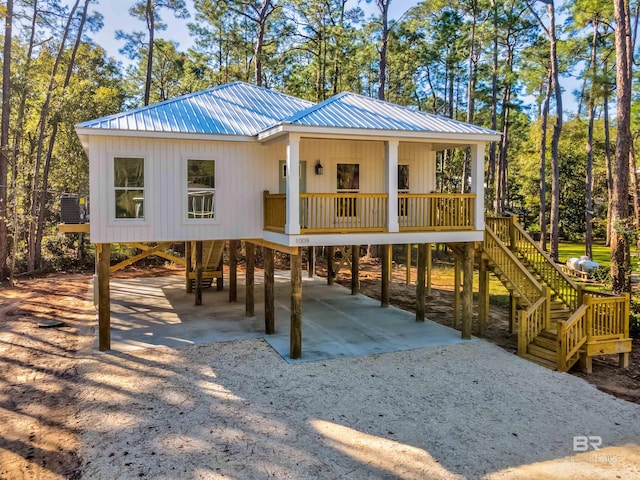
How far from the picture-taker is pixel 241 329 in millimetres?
12539

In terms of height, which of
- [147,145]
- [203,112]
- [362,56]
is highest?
[362,56]

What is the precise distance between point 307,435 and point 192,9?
28.6 meters

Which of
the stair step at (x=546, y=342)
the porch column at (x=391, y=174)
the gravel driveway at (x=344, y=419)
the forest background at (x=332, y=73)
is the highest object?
the forest background at (x=332, y=73)

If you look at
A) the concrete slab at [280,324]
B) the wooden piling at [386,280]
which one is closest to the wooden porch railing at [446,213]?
the concrete slab at [280,324]

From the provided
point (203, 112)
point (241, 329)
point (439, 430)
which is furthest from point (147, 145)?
point (439, 430)

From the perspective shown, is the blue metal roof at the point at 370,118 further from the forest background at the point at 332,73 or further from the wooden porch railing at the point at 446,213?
the forest background at the point at 332,73

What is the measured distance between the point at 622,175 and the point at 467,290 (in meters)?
6.42

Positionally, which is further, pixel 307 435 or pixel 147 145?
pixel 147 145

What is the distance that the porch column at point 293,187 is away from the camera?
9.93 m

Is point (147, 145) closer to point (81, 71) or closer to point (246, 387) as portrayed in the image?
point (246, 387)

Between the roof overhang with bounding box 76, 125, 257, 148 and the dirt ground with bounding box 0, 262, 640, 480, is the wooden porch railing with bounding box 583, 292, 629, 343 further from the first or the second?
the roof overhang with bounding box 76, 125, 257, 148

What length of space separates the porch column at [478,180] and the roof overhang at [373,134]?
254mm

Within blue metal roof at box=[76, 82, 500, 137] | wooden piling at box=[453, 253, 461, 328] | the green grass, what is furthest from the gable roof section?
the green grass

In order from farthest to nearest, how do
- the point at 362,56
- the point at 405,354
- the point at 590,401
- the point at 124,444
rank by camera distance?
the point at 362,56 → the point at 405,354 → the point at 590,401 → the point at 124,444
